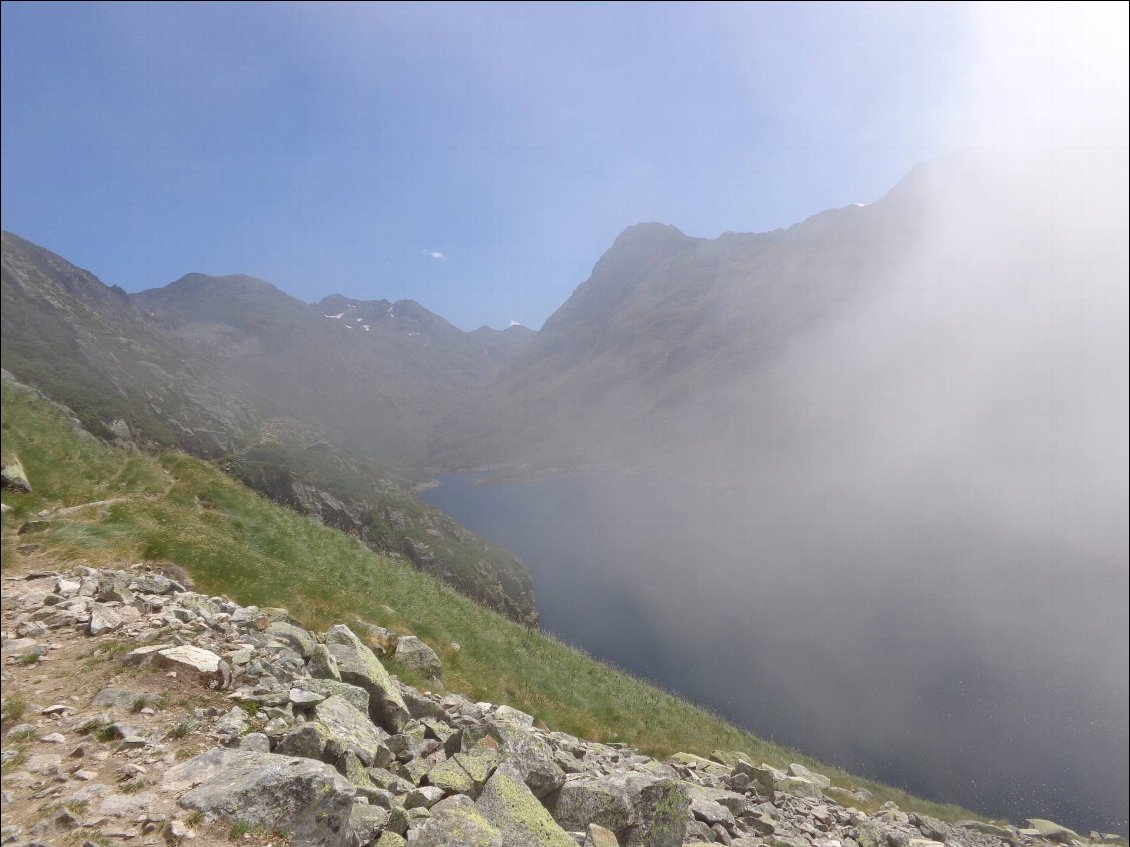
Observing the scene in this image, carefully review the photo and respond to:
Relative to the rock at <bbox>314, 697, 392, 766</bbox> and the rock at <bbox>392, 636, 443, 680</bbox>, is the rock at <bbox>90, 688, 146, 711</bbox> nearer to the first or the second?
the rock at <bbox>314, 697, 392, 766</bbox>

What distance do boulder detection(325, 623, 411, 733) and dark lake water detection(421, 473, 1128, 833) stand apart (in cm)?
5469

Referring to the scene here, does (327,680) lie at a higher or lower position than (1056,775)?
higher

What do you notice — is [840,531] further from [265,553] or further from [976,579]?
[265,553]

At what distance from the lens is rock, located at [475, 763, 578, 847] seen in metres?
7.01

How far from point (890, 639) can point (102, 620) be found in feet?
304

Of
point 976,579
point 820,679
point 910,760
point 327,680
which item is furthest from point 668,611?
point 327,680

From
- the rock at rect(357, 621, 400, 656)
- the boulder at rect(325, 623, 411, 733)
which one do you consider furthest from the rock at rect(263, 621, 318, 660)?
the rock at rect(357, 621, 400, 656)

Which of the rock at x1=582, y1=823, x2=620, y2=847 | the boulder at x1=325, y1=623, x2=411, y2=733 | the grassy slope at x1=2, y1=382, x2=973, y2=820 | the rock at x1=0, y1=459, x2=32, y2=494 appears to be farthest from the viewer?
the grassy slope at x1=2, y1=382, x2=973, y2=820

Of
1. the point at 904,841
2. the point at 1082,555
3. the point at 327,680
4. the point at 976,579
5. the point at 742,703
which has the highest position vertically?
the point at 1082,555

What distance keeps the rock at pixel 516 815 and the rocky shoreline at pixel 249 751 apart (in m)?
0.02

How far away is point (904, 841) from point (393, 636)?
1531 centimetres

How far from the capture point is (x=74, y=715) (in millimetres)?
6422

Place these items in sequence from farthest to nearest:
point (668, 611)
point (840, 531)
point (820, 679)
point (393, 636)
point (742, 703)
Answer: point (840, 531) → point (668, 611) → point (820, 679) → point (742, 703) → point (393, 636)

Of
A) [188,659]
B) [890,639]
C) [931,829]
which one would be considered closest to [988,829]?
[931,829]
